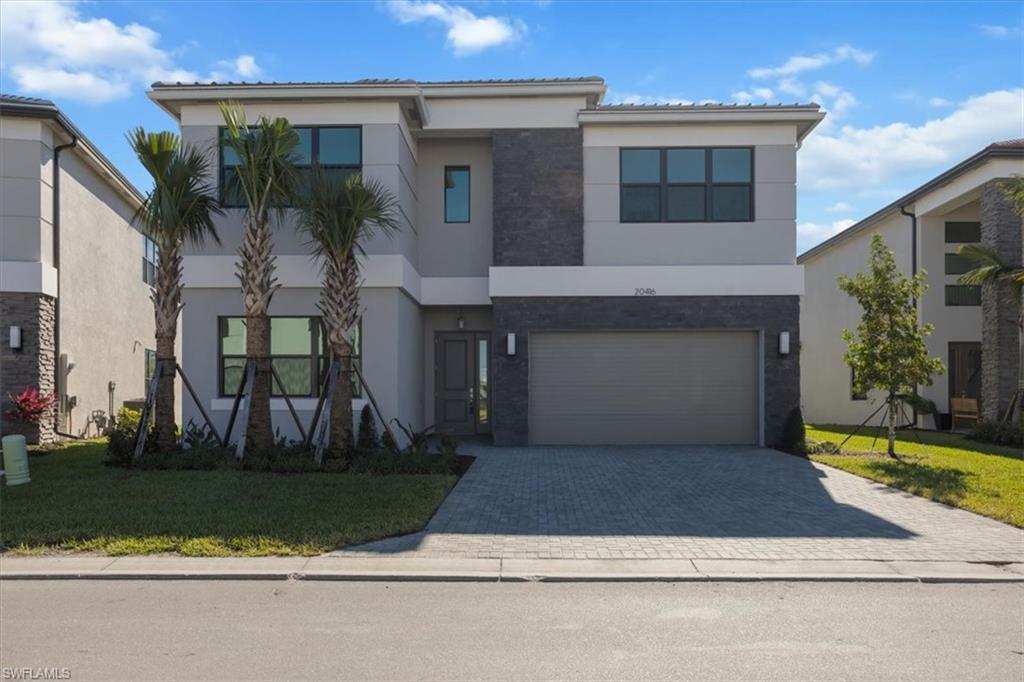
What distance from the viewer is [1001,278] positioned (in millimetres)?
18047

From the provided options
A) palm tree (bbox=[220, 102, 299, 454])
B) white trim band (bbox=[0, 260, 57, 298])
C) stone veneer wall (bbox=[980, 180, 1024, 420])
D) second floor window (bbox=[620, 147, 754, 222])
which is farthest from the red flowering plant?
stone veneer wall (bbox=[980, 180, 1024, 420])

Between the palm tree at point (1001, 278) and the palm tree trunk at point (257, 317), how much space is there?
16558 mm

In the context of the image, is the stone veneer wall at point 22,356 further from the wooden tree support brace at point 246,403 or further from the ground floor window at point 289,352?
the wooden tree support brace at point 246,403

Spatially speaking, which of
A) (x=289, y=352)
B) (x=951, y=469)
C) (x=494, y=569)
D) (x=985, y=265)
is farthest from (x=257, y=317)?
(x=985, y=265)

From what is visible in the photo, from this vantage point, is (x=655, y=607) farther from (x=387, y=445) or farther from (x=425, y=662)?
(x=387, y=445)

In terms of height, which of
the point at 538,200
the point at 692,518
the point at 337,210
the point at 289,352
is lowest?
the point at 692,518

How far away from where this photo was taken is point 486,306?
17.6 metres

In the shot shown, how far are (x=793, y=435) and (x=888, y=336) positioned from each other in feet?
9.33

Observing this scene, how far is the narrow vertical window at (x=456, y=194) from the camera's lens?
56.6 ft

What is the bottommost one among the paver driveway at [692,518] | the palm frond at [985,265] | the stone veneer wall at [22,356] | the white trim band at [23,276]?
the paver driveway at [692,518]

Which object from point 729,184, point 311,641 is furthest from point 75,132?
point 311,641

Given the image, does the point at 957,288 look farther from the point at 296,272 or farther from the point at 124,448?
the point at 124,448

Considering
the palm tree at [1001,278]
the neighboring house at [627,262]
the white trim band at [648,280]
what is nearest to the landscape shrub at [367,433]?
the neighboring house at [627,262]

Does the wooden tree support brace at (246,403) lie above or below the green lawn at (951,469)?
above
